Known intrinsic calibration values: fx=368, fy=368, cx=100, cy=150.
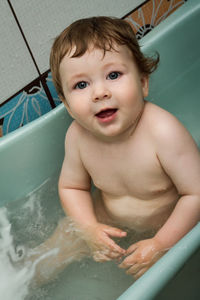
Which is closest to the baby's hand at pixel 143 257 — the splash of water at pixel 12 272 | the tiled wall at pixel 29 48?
the splash of water at pixel 12 272

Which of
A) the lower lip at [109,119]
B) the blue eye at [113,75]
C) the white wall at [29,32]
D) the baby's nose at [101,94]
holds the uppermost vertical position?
the white wall at [29,32]

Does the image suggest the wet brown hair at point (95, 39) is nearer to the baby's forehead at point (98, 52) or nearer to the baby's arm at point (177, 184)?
the baby's forehead at point (98, 52)

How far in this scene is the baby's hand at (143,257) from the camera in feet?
2.81

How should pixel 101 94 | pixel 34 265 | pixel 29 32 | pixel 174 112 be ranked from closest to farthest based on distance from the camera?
pixel 101 94
pixel 34 265
pixel 29 32
pixel 174 112

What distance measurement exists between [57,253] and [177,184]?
0.41 m

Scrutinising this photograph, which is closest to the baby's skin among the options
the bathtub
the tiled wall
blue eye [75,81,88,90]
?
blue eye [75,81,88,90]

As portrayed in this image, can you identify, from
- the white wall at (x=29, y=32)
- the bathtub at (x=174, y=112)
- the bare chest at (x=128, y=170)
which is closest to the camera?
the bathtub at (x=174, y=112)

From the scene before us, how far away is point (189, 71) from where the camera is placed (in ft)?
4.94

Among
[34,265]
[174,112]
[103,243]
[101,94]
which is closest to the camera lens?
[101,94]

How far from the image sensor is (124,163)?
0.98m

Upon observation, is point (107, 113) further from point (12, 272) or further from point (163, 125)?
point (12, 272)

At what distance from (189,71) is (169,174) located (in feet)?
2.37

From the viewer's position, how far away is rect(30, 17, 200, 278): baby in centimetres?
86

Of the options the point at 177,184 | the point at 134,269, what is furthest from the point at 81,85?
the point at 134,269
